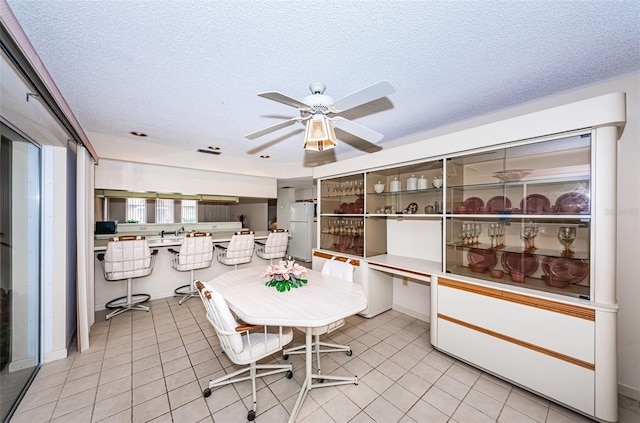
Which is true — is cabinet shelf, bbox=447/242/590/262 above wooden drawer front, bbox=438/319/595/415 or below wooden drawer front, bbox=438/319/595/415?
above

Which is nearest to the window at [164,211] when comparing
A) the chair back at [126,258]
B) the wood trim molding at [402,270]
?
the chair back at [126,258]

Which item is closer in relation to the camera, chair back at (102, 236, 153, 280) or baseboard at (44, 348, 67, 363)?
baseboard at (44, 348, 67, 363)

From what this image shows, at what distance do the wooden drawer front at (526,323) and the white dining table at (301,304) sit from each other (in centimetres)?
103

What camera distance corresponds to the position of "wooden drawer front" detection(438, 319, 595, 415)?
1699mm

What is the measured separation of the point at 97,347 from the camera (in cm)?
255

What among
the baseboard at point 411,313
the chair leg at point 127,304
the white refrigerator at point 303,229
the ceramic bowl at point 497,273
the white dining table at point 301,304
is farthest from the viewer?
the white refrigerator at point 303,229

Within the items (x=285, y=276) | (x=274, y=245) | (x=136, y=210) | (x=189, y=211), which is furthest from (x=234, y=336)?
(x=189, y=211)

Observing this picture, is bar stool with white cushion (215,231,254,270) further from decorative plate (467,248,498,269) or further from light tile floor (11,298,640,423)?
decorative plate (467,248,498,269)

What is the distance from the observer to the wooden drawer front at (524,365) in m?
1.70

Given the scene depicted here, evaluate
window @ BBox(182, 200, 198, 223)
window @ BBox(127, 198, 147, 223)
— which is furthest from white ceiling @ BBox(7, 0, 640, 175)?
window @ BBox(182, 200, 198, 223)

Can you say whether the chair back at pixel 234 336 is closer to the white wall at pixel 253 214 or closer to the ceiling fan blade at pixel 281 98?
the ceiling fan blade at pixel 281 98

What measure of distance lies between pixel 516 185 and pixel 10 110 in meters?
3.95

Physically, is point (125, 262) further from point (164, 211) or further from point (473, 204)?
point (473, 204)

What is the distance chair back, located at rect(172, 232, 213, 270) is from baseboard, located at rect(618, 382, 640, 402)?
185 inches
